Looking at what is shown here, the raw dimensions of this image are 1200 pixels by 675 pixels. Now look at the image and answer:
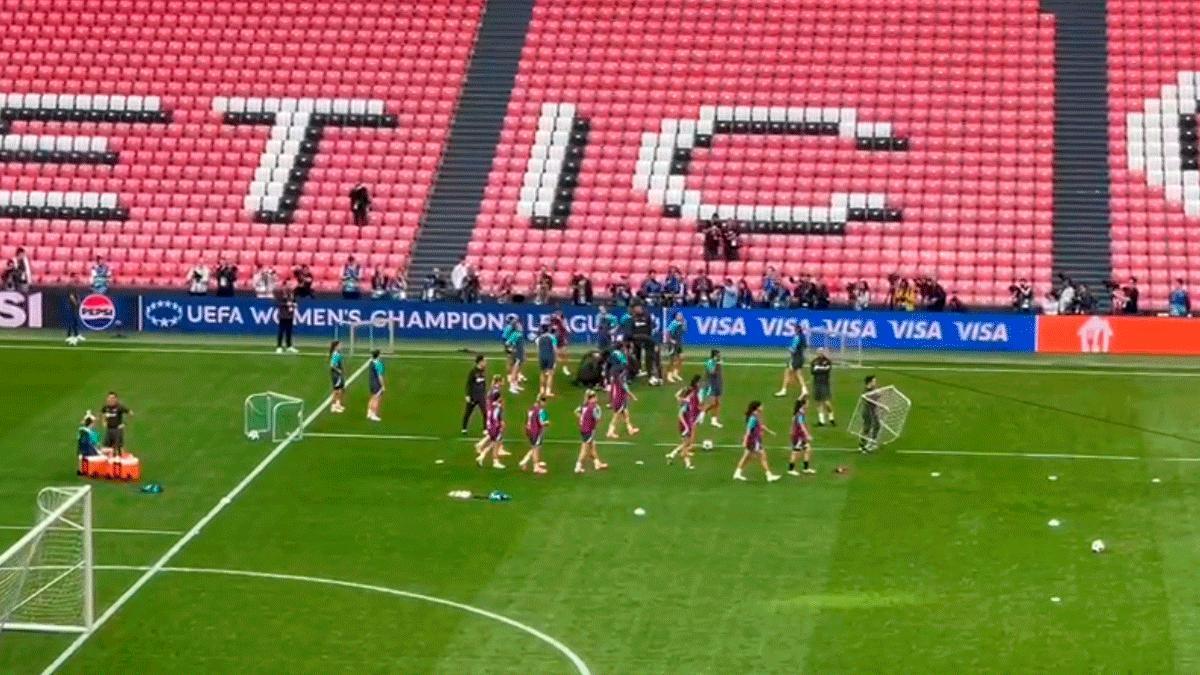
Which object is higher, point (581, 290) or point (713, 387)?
point (581, 290)

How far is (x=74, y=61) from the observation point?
81.1 metres

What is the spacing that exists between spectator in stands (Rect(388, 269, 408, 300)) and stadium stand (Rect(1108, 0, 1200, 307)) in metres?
20.1

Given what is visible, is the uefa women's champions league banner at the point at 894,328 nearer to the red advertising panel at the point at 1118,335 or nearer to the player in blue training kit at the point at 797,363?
the red advertising panel at the point at 1118,335

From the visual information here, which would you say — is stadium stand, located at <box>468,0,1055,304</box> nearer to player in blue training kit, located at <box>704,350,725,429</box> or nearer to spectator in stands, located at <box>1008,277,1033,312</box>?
spectator in stands, located at <box>1008,277,1033,312</box>

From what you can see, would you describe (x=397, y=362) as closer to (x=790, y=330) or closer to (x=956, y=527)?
(x=790, y=330)

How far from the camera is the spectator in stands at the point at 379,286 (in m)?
70.9

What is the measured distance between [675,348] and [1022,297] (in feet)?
38.0

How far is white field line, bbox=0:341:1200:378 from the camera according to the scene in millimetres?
65625

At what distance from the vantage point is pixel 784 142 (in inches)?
3024

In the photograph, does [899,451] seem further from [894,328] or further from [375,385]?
[375,385]

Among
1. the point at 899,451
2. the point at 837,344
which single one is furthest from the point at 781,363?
the point at 899,451

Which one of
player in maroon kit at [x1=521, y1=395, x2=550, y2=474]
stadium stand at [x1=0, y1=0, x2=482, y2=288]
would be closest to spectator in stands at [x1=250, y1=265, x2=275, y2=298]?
stadium stand at [x1=0, y1=0, x2=482, y2=288]

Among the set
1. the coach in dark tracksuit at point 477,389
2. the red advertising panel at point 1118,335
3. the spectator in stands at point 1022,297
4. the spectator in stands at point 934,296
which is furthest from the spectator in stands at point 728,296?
the coach in dark tracksuit at point 477,389

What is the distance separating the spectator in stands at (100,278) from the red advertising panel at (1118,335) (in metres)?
25.7
